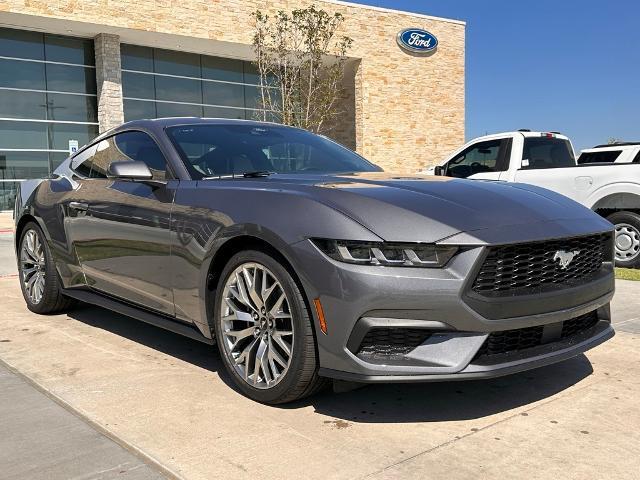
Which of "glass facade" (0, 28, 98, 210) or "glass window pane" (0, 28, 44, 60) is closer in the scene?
"glass window pane" (0, 28, 44, 60)

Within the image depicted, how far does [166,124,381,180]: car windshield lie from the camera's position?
12.8 feet

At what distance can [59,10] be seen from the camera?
21547 millimetres

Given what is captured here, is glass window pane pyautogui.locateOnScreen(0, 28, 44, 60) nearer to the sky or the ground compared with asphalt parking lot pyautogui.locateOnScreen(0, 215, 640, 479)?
nearer to the sky

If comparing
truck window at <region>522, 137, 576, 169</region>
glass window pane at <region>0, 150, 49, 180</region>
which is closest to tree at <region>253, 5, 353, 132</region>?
glass window pane at <region>0, 150, 49, 180</region>

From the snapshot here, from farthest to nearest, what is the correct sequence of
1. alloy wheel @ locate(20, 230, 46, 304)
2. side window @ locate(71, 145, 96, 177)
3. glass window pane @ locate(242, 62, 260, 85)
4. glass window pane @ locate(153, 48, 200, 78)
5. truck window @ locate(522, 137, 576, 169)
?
glass window pane @ locate(242, 62, 260, 85) → glass window pane @ locate(153, 48, 200, 78) → truck window @ locate(522, 137, 576, 169) → alloy wheel @ locate(20, 230, 46, 304) → side window @ locate(71, 145, 96, 177)

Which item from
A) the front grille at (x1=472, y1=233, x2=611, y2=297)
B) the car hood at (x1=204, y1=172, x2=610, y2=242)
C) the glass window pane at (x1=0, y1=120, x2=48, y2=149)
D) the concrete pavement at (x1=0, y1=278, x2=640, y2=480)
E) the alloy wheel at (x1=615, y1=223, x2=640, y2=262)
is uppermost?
the glass window pane at (x1=0, y1=120, x2=48, y2=149)

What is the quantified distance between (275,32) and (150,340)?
23.1 m

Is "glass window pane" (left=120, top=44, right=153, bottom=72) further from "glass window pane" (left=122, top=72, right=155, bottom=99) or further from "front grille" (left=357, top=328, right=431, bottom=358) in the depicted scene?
"front grille" (left=357, top=328, right=431, bottom=358)

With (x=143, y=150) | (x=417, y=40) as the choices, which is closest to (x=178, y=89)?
(x=417, y=40)

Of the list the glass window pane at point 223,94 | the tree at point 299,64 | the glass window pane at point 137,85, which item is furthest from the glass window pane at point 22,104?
the tree at point 299,64

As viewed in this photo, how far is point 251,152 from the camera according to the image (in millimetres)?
4098

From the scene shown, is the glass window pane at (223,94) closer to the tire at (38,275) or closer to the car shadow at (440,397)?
the tire at (38,275)

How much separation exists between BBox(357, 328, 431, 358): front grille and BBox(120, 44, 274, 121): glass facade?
77.7 feet

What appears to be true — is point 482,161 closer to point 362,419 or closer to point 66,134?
point 362,419
